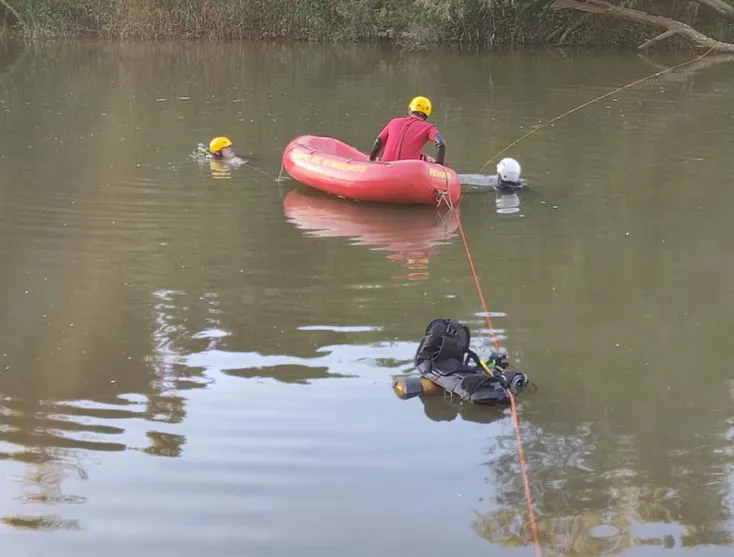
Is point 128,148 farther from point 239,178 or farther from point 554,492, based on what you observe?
point 554,492

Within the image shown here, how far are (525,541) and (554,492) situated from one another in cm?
40

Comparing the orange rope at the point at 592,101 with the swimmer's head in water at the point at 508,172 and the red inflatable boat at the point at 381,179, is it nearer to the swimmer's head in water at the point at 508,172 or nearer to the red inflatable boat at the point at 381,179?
the swimmer's head in water at the point at 508,172

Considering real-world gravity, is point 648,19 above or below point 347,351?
above

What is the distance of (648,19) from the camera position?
21344 millimetres

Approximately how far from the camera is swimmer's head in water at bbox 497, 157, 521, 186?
30.5 ft

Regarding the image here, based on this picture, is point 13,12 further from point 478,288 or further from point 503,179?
point 478,288

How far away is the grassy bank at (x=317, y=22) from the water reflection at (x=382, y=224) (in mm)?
14811

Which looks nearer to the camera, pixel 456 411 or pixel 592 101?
pixel 456 411

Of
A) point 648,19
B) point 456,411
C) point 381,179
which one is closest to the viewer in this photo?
point 456,411

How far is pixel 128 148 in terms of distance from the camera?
448 inches

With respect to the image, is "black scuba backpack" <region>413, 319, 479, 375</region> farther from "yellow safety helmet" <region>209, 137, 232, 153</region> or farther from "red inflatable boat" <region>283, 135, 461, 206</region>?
"yellow safety helmet" <region>209, 137, 232, 153</region>

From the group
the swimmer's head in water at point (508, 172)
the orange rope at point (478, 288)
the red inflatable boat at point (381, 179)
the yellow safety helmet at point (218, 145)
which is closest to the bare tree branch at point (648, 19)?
the swimmer's head in water at point (508, 172)

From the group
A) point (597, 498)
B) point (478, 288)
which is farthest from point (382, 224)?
point (597, 498)

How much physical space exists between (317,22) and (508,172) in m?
16.6
